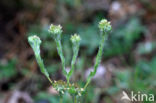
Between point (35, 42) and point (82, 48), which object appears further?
point (82, 48)

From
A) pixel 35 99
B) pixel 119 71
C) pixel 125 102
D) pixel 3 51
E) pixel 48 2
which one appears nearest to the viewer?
pixel 125 102

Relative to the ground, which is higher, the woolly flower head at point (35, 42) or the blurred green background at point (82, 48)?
the blurred green background at point (82, 48)

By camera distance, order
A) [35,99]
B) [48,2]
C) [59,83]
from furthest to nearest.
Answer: [48,2]
[35,99]
[59,83]

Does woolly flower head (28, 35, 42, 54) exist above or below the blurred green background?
below

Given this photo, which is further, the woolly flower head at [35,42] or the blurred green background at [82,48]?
the blurred green background at [82,48]

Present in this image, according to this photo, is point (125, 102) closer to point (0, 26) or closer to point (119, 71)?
point (119, 71)

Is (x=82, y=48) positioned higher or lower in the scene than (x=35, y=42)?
higher

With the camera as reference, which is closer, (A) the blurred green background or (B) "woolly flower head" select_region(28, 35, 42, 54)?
(B) "woolly flower head" select_region(28, 35, 42, 54)

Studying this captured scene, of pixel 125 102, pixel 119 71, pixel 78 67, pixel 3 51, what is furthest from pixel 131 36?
pixel 3 51
